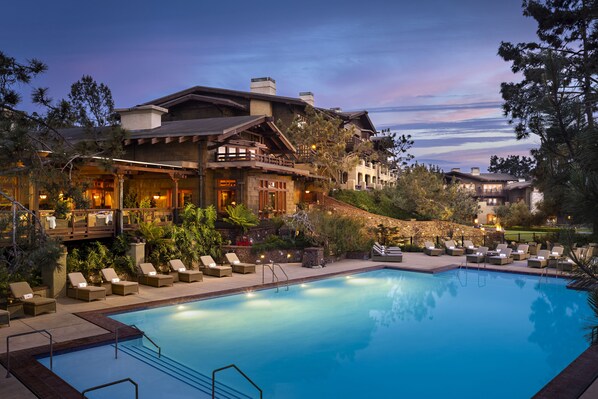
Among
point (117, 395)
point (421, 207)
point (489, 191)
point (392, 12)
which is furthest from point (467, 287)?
point (489, 191)

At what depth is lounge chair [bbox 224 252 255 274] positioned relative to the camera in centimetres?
1991

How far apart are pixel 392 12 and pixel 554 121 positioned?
2540 centimetres

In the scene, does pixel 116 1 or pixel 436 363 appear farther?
pixel 116 1

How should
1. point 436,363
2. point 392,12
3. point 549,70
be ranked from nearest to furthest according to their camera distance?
point 549,70
point 436,363
point 392,12

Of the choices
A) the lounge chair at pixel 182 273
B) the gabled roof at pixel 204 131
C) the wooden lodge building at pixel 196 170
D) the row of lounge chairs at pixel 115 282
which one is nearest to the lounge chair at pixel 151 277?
the row of lounge chairs at pixel 115 282

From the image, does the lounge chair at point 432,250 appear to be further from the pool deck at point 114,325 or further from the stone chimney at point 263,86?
the stone chimney at point 263,86

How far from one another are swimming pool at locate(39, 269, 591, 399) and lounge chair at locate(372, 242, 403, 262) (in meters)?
5.09

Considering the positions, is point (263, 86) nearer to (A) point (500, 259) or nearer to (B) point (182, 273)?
(A) point (500, 259)

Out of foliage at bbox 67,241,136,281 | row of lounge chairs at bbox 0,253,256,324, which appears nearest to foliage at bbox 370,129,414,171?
row of lounge chairs at bbox 0,253,256,324

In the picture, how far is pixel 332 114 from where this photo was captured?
44188 millimetres

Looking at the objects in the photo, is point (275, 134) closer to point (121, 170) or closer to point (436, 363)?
point (121, 170)

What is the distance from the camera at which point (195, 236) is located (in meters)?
20.4

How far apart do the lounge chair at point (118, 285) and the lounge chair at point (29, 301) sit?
243cm

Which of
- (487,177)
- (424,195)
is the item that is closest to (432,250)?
(424,195)
